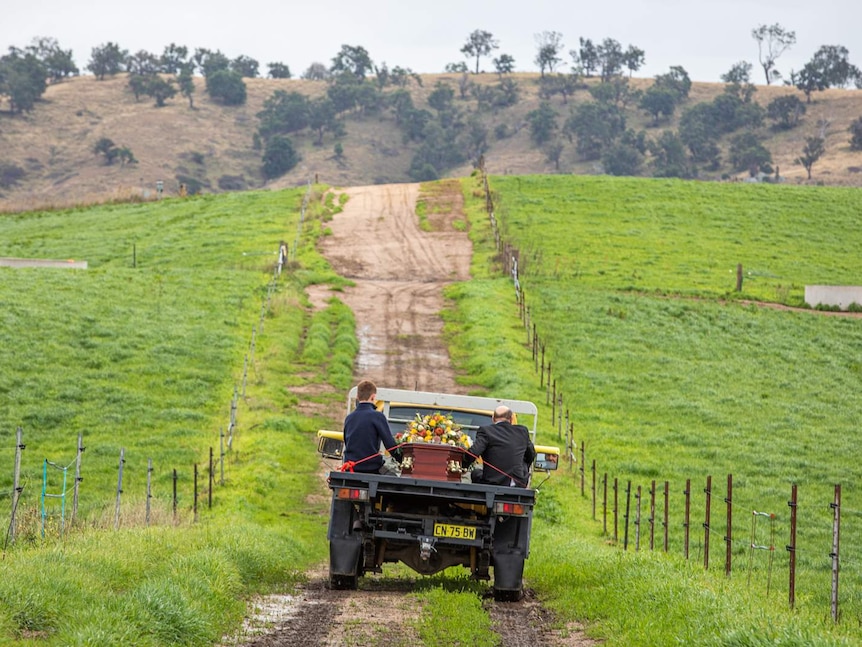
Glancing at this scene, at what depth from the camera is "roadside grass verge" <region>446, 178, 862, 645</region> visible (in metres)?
12.3

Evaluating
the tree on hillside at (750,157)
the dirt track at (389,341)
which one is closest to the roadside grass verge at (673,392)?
the dirt track at (389,341)

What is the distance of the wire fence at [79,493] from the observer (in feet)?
51.7

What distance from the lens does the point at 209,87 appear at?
7303 inches

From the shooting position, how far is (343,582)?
526 inches

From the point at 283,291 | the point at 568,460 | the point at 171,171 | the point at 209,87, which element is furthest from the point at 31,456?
the point at 209,87

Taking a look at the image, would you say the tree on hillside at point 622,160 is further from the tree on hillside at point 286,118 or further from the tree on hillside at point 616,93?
the tree on hillside at point 286,118

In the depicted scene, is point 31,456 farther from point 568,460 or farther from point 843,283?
point 843,283

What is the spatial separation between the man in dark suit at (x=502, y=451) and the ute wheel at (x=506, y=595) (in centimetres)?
123

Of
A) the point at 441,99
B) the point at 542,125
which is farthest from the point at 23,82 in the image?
the point at 542,125

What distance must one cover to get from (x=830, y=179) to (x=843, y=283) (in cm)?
8705

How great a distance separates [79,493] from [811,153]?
129 meters

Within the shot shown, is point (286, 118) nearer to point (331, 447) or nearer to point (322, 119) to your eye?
point (322, 119)

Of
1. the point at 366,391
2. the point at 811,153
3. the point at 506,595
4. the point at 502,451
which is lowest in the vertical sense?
the point at 506,595

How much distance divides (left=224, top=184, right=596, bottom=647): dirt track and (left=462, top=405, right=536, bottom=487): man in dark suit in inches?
55.7
